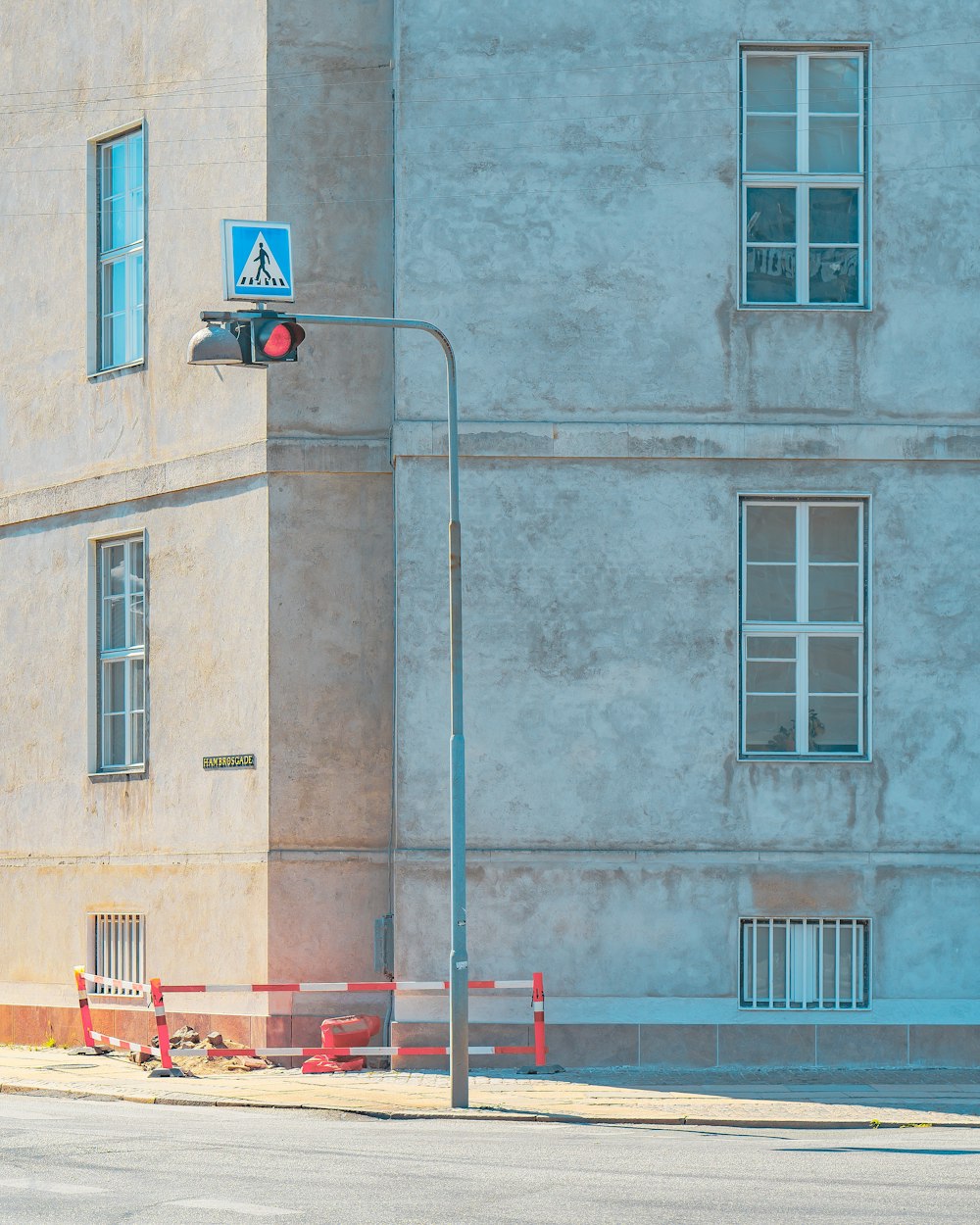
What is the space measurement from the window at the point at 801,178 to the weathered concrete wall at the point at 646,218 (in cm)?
26

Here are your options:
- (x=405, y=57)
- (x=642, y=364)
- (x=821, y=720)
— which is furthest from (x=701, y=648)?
(x=405, y=57)

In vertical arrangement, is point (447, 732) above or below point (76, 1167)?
above

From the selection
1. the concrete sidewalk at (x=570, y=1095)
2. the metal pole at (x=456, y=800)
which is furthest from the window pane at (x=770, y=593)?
the concrete sidewalk at (x=570, y=1095)

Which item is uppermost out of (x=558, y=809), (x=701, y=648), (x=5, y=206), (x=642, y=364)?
(x=5, y=206)

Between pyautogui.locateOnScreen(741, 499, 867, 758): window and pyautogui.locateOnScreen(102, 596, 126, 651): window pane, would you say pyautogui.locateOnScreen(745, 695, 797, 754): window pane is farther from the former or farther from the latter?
pyautogui.locateOnScreen(102, 596, 126, 651): window pane

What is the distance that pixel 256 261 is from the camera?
17.8m

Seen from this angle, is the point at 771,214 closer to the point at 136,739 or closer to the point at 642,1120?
the point at 136,739

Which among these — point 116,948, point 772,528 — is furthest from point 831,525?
point 116,948

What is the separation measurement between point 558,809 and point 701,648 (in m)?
1.99

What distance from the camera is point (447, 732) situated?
1923 cm

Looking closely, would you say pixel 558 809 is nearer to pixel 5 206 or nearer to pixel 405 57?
pixel 405 57

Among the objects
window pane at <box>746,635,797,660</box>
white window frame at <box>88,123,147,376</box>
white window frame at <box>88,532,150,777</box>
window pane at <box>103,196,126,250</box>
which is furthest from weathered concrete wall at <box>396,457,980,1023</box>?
window pane at <box>103,196,126,250</box>

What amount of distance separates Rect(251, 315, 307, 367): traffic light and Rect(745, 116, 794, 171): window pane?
628cm

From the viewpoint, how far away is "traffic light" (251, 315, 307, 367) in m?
15.4
